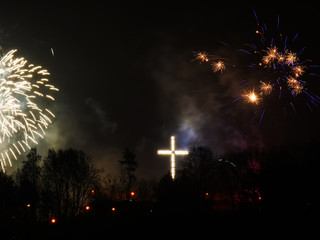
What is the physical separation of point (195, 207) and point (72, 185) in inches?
1198

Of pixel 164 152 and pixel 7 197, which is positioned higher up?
pixel 164 152

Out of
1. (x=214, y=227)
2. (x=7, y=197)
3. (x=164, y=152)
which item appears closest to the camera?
(x=214, y=227)

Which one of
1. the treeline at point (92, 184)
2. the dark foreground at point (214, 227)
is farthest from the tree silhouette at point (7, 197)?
the dark foreground at point (214, 227)

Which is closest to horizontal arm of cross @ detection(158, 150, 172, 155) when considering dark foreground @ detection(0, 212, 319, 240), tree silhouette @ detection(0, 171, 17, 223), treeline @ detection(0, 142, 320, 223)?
treeline @ detection(0, 142, 320, 223)

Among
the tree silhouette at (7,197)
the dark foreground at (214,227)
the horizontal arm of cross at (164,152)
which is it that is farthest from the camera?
the tree silhouette at (7,197)

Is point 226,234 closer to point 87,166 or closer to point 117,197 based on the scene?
point 87,166

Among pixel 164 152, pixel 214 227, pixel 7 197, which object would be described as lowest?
pixel 214 227

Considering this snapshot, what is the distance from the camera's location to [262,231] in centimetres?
2008

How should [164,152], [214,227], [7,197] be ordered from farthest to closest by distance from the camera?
1. [7,197]
2. [164,152]
3. [214,227]

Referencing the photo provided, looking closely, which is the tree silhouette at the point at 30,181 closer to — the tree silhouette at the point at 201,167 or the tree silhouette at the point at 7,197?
the tree silhouette at the point at 7,197

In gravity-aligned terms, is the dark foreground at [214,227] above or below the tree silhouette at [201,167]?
below

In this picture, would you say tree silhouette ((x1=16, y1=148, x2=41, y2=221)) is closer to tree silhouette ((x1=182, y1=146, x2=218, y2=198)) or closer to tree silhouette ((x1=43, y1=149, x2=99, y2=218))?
tree silhouette ((x1=43, y1=149, x2=99, y2=218))

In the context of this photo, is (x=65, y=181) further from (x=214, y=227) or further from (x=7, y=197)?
(x=214, y=227)

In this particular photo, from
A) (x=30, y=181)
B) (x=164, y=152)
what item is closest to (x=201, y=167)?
(x=164, y=152)
